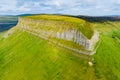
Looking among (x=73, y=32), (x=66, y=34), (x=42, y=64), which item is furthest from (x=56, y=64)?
(x=66, y=34)

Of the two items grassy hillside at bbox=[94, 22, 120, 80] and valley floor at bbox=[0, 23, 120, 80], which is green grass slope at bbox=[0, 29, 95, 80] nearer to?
valley floor at bbox=[0, 23, 120, 80]

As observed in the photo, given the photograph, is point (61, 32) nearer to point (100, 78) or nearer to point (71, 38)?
point (71, 38)

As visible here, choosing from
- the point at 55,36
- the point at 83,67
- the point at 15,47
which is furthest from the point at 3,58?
the point at 83,67

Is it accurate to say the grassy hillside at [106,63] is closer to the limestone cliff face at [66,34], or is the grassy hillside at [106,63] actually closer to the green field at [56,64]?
the green field at [56,64]

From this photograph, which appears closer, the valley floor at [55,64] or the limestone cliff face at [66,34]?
the valley floor at [55,64]

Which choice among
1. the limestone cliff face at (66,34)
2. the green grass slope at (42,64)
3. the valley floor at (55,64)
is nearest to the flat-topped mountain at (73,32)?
Result: the limestone cliff face at (66,34)

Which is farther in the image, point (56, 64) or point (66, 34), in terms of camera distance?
point (66, 34)

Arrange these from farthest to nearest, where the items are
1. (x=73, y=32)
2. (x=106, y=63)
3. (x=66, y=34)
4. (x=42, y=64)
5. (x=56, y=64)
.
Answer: (x=66, y=34), (x=73, y=32), (x=42, y=64), (x=106, y=63), (x=56, y=64)

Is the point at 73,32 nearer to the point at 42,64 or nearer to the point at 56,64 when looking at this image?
the point at 56,64

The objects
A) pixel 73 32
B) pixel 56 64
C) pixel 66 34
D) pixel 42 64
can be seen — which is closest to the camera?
pixel 56 64

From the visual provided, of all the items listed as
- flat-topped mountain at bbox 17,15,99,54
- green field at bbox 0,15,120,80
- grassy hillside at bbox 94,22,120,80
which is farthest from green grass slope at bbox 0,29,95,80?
flat-topped mountain at bbox 17,15,99,54

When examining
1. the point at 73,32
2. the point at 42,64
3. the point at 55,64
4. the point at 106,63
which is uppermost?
the point at 73,32
